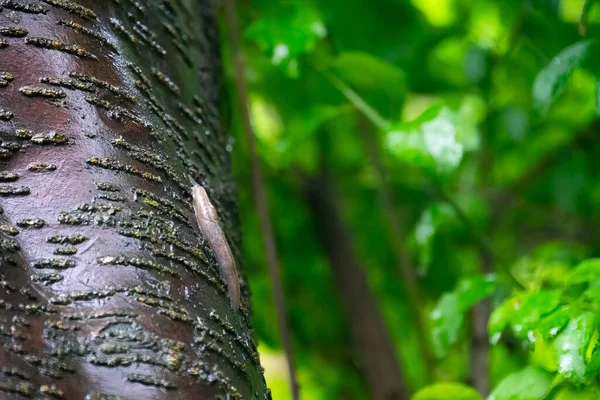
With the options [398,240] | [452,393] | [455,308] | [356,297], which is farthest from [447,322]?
[356,297]

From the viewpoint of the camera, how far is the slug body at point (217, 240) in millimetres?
558

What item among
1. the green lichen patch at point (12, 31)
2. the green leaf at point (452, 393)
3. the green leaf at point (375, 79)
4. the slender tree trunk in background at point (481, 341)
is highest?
the green leaf at point (375, 79)

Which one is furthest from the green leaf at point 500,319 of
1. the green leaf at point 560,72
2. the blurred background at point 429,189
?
the green leaf at point 560,72

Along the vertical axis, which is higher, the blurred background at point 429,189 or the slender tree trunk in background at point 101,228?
the blurred background at point 429,189

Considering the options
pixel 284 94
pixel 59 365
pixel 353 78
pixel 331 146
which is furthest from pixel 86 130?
pixel 331 146

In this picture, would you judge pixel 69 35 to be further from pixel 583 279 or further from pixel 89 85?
pixel 583 279

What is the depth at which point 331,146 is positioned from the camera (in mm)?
1785

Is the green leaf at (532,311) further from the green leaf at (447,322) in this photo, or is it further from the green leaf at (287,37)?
the green leaf at (287,37)

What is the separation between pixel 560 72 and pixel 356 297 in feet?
3.47

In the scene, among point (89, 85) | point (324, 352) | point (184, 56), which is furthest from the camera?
point (324, 352)

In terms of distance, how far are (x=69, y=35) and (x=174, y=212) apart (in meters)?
0.18

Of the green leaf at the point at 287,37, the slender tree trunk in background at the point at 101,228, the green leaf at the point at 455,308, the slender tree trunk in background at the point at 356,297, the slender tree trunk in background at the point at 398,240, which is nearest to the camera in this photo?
the slender tree trunk in background at the point at 101,228

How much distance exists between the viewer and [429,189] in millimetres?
1575

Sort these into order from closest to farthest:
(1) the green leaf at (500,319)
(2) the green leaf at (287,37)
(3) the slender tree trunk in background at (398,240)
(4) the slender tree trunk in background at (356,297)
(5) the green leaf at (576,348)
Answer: (5) the green leaf at (576,348) < (1) the green leaf at (500,319) < (2) the green leaf at (287,37) < (3) the slender tree trunk in background at (398,240) < (4) the slender tree trunk in background at (356,297)
